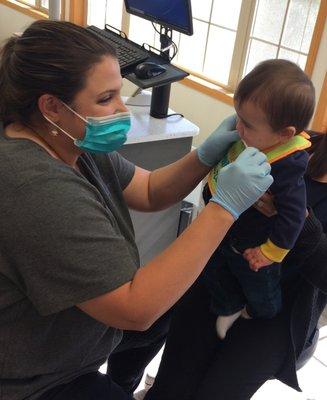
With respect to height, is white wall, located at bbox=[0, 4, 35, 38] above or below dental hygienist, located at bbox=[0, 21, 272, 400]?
below

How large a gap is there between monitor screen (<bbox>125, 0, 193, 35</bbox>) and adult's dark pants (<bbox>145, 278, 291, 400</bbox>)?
101cm

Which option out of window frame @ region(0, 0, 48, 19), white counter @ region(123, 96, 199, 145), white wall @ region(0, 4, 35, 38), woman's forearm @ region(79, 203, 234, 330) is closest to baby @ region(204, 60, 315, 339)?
woman's forearm @ region(79, 203, 234, 330)

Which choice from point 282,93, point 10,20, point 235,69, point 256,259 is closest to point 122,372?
point 256,259

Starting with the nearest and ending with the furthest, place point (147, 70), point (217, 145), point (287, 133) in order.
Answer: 1. point (287, 133)
2. point (217, 145)
3. point (147, 70)

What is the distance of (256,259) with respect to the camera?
3.91ft

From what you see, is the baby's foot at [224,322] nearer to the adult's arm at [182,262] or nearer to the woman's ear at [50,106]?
the adult's arm at [182,262]

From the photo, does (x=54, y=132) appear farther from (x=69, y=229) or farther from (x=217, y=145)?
(x=217, y=145)

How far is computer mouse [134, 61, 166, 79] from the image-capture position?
1805 millimetres

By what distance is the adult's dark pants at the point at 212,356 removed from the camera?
127cm

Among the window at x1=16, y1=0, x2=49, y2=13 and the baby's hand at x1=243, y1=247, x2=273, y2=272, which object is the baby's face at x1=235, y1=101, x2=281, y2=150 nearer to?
the baby's hand at x1=243, y1=247, x2=273, y2=272

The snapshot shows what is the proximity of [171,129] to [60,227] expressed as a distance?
3.73ft

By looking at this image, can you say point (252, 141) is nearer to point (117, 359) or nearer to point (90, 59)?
point (90, 59)

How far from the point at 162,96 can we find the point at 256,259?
3.23 feet

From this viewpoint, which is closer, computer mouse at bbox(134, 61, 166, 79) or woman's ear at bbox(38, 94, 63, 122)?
woman's ear at bbox(38, 94, 63, 122)
